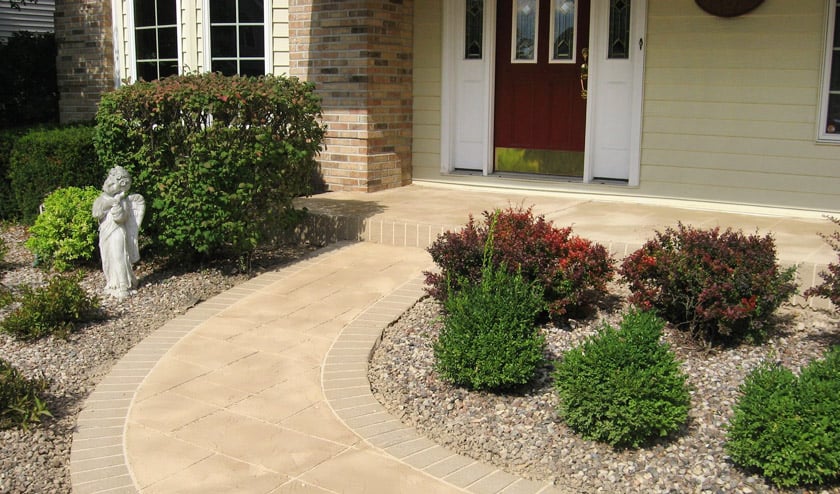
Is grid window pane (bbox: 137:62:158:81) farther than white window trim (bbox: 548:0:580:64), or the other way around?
grid window pane (bbox: 137:62:158:81)

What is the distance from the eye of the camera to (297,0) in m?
10.1

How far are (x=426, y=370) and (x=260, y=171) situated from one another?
265cm

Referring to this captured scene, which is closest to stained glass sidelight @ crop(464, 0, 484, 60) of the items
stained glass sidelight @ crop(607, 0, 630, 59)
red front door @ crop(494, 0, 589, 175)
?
red front door @ crop(494, 0, 589, 175)

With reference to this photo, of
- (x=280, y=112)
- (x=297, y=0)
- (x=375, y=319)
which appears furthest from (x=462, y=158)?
(x=375, y=319)

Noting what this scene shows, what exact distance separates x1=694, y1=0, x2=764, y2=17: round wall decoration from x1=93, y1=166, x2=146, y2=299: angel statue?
5551mm

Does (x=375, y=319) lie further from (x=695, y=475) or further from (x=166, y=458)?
(x=695, y=475)

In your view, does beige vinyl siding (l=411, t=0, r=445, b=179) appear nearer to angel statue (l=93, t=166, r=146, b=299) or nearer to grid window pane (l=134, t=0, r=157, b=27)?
grid window pane (l=134, t=0, r=157, b=27)

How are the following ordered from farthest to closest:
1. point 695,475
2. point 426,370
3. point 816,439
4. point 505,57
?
1. point 505,57
2. point 426,370
3. point 695,475
4. point 816,439

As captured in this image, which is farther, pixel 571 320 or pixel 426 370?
pixel 571 320

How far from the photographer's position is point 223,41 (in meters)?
10.8

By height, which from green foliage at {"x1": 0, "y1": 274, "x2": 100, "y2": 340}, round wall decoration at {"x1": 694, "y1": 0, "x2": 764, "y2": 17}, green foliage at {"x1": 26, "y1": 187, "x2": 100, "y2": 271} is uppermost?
round wall decoration at {"x1": 694, "y1": 0, "x2": 764, "y2": 17}

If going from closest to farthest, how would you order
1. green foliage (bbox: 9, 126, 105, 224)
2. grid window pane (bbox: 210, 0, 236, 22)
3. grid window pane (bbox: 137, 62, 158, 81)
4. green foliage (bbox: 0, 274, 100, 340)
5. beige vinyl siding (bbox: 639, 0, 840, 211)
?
1. green foliage (bbox: 0, 274, 100, 340)
2. beige vinyl siding (bbox: 639, 0, 840, 211)
3. green foliage (bbox: 9, 126, 105, 224)
4. grid window pane (bbox: 210, 0, 236, 22)
5. grid window pane (bbox: 137, 62, 158, 81)

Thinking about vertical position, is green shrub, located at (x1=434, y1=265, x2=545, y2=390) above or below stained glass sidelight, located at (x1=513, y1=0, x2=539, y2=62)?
below

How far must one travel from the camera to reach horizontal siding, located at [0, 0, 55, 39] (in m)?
16.0
